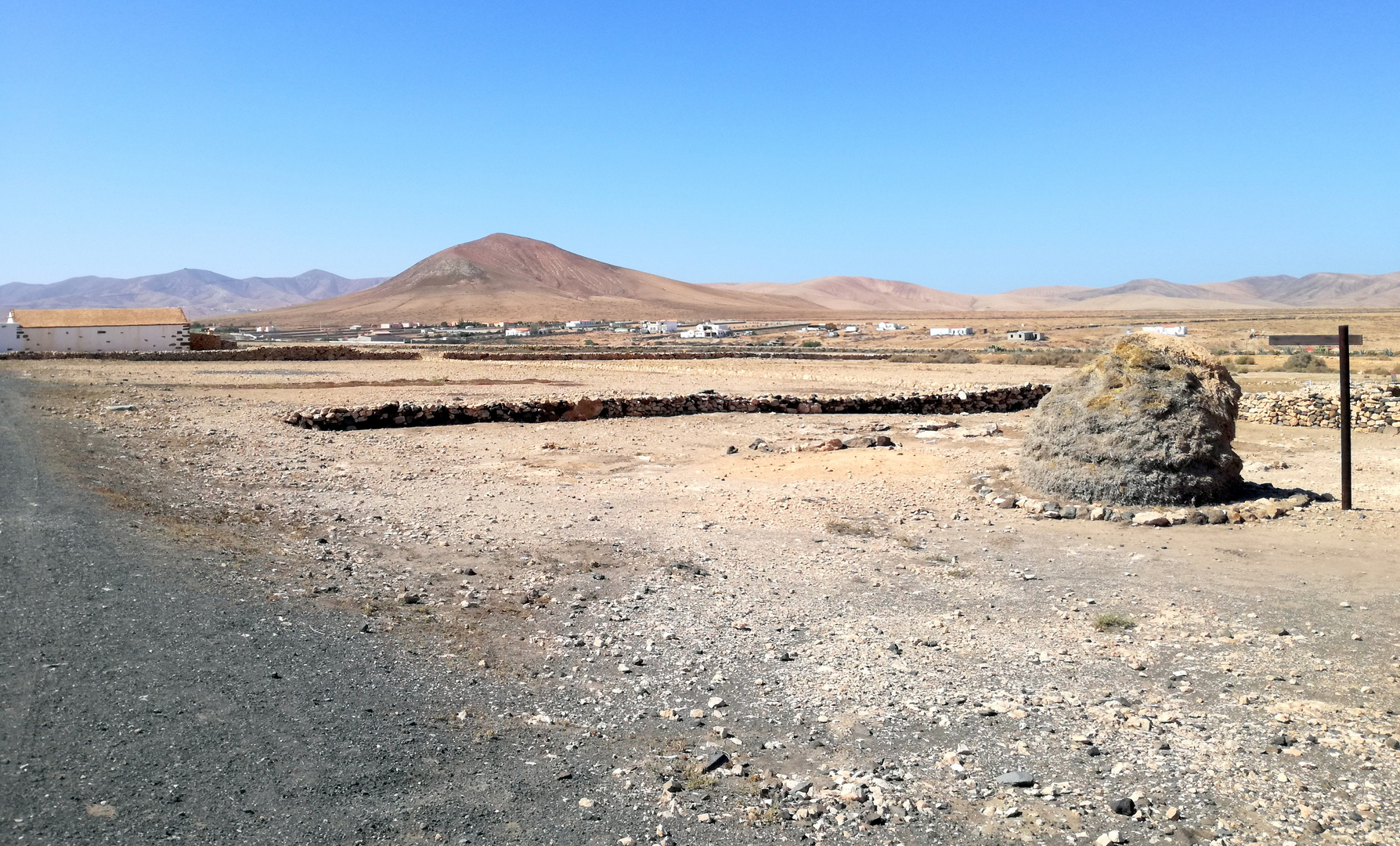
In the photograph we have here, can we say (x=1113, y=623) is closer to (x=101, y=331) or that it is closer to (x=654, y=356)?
(x=654, y=356)

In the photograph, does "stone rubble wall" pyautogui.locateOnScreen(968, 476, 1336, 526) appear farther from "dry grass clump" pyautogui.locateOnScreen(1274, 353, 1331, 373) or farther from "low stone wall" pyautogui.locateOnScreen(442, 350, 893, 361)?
"low stone wall" pyautogui.locateOnScreen(442, 350, 893, 361)

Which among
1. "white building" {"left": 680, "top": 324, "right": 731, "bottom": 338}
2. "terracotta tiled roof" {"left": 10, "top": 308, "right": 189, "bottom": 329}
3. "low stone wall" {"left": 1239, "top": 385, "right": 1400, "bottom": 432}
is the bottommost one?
"low stone wall" {"left": 1239, "top": 385, "right": 1400, "bottom": 432}

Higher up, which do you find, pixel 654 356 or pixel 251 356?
pixel 251 356

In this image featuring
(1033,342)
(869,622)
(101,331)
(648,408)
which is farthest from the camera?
(1033,342)

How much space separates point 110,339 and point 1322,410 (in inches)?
2465

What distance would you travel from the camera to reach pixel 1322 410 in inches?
683

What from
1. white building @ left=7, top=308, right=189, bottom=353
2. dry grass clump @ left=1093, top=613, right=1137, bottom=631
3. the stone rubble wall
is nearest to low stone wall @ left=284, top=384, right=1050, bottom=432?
the stone rubble wall

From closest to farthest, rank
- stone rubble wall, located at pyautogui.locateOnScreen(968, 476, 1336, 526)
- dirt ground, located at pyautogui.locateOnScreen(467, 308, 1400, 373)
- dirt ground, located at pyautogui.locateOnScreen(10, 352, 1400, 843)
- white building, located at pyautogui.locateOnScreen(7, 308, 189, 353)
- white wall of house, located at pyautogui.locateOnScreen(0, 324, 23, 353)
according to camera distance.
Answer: dirt ground, located at pyautogui.locateOnScreen(10, 352, 1400, 843)
stone rubble wall, located at pyautogui.locateOnScreen(968, 476, 1336, 526)
white wall of house, located at pyautogui.locateOnScreen(0, 324, 23, 353)
white building, located at pyautogui.locateOnScreen(7, 308, 189, 353)
dirt ground, located at pyautogui.locateOnScreen(467, 308, 1400, 373)

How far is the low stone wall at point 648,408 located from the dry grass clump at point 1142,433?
10.2m

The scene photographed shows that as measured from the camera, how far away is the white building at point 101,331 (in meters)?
56.5

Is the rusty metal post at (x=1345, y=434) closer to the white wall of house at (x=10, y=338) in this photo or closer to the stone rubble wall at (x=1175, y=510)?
the stone rubble wall at (x=1175, y=510)

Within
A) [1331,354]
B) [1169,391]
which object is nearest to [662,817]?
[1169,391]

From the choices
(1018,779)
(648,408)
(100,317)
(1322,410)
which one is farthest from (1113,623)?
(100,317)

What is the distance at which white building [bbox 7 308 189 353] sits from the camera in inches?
2224
